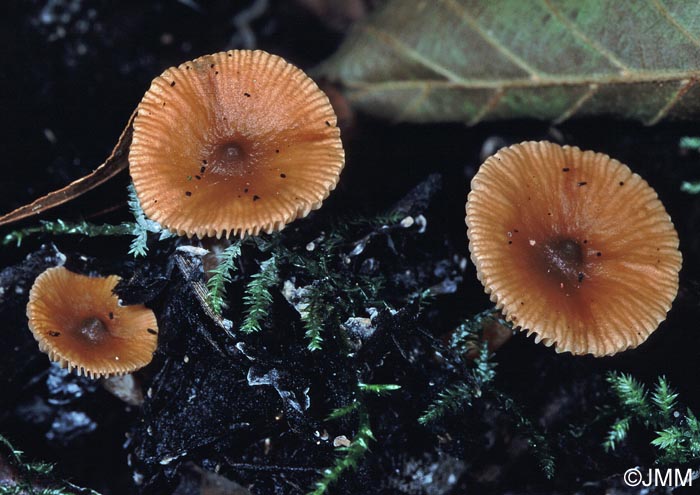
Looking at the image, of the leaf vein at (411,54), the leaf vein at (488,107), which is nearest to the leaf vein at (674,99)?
the leaf vein at (488,107)

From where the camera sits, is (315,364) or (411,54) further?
(411,54)

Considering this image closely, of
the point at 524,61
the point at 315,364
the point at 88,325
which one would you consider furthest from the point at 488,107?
the point at 88,325

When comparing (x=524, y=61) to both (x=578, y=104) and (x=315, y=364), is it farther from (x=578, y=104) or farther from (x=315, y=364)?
(x=315, y=364)

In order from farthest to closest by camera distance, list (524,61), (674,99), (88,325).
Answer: (524,61)
(674,99)
(88,325)

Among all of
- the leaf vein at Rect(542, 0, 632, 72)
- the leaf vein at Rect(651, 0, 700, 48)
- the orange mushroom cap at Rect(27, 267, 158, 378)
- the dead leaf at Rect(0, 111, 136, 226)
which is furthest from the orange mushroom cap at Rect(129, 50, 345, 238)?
the leaf vein at Rect(651, 0, 700, 48)

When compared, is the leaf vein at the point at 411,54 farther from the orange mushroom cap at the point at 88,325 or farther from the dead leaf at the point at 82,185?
the orange mushroom cap at the point at 88,325

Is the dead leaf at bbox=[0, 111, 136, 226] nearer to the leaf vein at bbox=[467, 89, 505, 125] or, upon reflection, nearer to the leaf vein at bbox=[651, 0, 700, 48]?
the leaf vein at bbox=[467, 89, 505, 125]

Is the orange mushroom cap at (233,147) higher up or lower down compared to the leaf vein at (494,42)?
lower down
